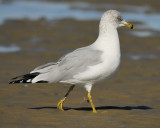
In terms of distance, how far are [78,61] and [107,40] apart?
575 millimetres

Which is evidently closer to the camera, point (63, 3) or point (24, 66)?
point (24, 66)

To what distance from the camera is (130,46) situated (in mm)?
15562

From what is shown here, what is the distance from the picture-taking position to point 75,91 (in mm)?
10234

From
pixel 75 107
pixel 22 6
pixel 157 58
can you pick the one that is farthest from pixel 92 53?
pixel 22 6

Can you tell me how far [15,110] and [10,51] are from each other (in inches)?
248

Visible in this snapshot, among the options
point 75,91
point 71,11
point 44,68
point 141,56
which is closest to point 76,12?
Answer: point 71,11

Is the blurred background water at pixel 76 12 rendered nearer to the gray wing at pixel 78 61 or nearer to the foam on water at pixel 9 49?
the foam on water at pixel 9 49

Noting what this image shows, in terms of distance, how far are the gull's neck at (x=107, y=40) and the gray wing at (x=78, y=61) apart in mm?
133

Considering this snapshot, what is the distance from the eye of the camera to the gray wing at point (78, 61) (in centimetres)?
828

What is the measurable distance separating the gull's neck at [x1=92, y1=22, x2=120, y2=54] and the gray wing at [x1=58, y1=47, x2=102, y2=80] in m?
0.13

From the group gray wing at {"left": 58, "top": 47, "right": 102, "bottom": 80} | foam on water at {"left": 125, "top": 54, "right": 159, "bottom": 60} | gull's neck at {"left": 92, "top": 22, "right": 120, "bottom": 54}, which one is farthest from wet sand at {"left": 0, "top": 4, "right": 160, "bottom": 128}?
gull's neck at {"left": 92, "top": 22, "right": 120, "bottom": 54}

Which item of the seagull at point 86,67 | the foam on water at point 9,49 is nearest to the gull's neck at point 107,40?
the seagull at point 86,67

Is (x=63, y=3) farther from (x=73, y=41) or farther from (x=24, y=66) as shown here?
(x=24, y=66)

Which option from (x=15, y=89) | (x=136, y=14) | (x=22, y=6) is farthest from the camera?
(x=22, y=6)
